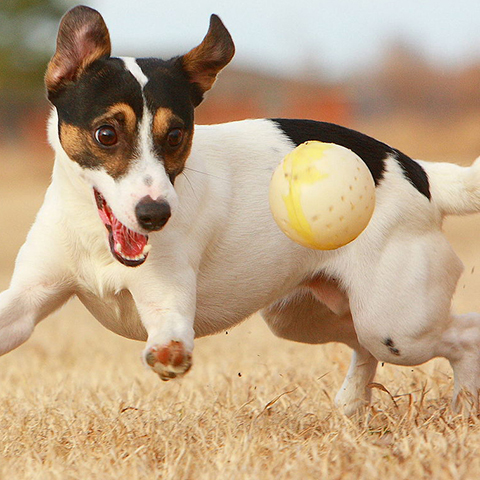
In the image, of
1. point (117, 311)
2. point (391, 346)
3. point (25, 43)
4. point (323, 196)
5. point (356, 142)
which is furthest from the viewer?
point (25, 43)

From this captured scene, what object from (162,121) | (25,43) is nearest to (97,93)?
(162,121)

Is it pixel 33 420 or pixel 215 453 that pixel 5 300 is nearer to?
pixel 33 420

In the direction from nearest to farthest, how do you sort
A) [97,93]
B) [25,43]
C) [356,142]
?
[97,93] → [356,142] → [25,43]

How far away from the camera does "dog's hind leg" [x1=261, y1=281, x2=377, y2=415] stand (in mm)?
4496

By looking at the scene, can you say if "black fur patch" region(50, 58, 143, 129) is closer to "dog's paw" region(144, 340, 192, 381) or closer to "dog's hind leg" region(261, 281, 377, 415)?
"dog's paw" region(144, 340, 192, 381)

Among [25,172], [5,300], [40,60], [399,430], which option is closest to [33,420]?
[5,300]

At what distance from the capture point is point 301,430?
12.3 feet

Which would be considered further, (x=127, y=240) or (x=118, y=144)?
(x=127, y=240)

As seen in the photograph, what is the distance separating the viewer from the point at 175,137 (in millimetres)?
3418

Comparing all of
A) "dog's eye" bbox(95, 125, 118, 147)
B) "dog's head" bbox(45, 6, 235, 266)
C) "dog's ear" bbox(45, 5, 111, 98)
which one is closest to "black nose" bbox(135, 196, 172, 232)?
"dog's head" bbox(45, 6, 235, 266)

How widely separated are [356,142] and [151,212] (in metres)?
1.46

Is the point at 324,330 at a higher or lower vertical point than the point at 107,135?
lower

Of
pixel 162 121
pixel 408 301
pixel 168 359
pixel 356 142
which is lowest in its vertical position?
pixel 408 301

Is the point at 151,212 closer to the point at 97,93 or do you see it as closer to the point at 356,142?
the point at 97,93
